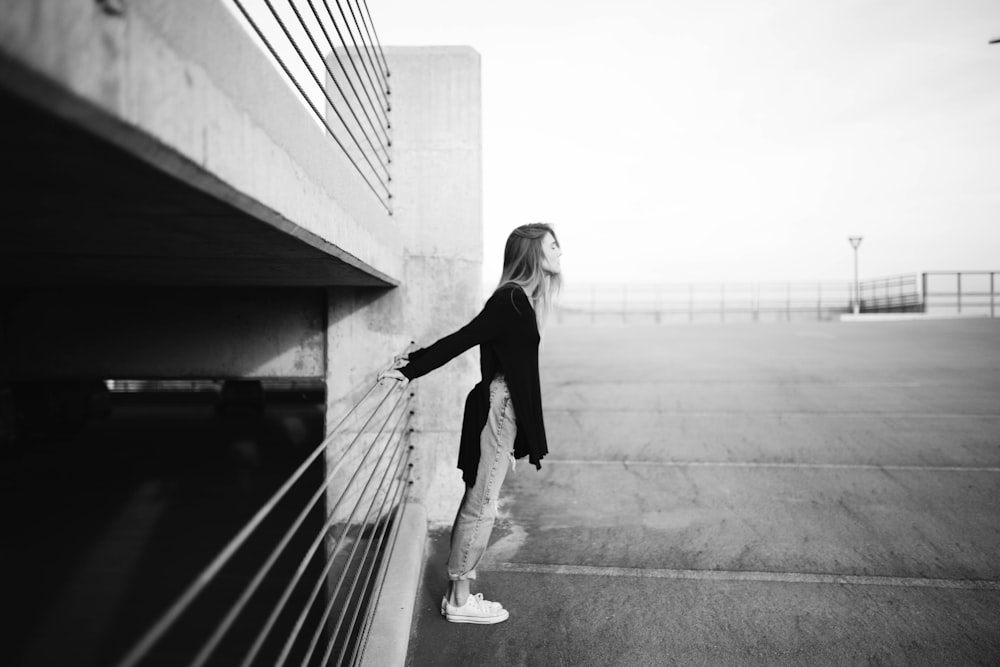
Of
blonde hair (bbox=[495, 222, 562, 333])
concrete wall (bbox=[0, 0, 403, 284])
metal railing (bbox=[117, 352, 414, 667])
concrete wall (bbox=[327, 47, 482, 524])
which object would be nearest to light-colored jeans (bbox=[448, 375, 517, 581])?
blonde hair (bbox=[495, 222, 562, 333])

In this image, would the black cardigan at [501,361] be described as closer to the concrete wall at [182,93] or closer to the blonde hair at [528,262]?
the blonde hair at [528,262]

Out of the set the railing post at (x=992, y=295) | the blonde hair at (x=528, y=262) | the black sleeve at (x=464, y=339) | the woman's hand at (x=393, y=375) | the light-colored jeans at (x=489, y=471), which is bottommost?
the light-colored jeans at (x=489, y=471)

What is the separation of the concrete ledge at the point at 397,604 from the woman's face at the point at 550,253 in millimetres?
Answer: 1847

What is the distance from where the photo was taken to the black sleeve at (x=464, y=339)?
111 inches

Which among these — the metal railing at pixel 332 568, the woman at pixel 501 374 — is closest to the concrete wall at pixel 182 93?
the woman at pixel 501 374

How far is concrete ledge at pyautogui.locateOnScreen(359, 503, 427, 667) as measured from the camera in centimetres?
289

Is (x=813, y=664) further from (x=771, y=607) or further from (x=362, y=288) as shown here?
(x=362, y=288)

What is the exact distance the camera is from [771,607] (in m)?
3.41

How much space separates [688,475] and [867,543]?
1719 mm

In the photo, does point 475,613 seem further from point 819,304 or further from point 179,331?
point 819,304

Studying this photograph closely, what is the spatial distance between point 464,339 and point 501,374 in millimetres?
278

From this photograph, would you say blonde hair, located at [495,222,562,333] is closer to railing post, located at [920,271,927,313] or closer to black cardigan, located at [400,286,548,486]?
black cardigan, located at [400,286,548,486]

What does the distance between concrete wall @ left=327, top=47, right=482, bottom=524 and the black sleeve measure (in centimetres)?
191

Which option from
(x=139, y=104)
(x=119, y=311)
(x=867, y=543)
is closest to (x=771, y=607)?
(x=867, y=543)
